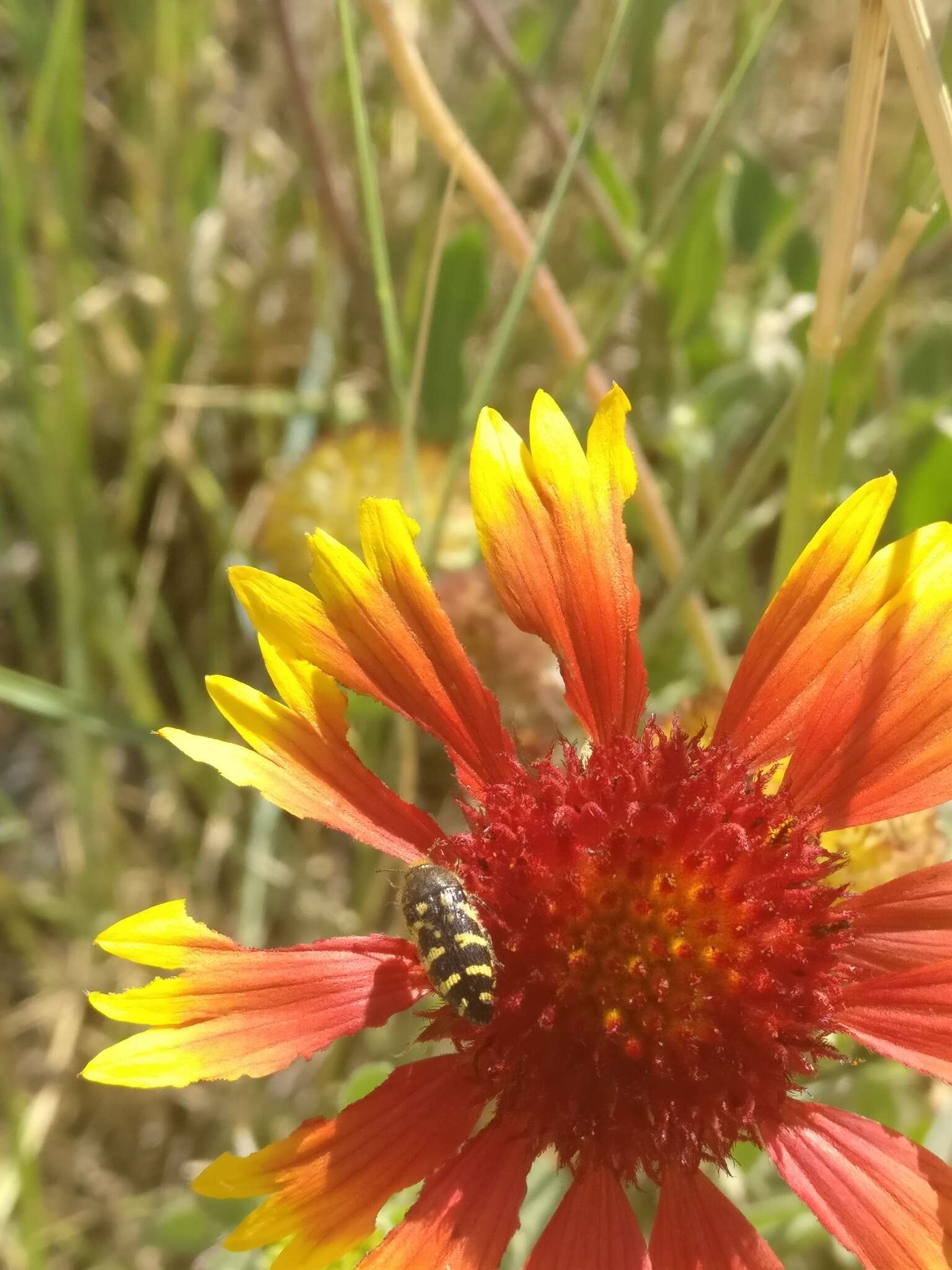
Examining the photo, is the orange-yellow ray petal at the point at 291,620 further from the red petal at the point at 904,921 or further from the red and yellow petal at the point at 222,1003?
the red petal at the point at 904,921

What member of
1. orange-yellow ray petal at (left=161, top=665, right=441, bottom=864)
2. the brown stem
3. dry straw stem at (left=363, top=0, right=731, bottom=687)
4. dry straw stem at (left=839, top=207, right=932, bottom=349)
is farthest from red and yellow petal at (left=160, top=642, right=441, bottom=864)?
the brown stem

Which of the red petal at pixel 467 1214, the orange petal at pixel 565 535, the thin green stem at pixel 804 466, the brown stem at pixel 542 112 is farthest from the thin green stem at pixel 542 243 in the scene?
the red petal at pixel 467 1214

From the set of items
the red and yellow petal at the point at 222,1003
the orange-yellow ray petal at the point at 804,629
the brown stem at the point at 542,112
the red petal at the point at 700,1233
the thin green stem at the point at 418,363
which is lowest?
the red petal at the point at 700,1233

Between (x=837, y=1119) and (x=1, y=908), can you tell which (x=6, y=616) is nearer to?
(x=1, y=908)

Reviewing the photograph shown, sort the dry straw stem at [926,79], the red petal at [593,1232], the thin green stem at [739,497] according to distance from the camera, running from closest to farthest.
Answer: the dry straw stem at [926,79]
the red petal at [593,1232]
the thin green stem at [739,497]

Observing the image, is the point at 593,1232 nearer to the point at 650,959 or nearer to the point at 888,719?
the point at 650,959

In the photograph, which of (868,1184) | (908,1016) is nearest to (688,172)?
(908,1016)
